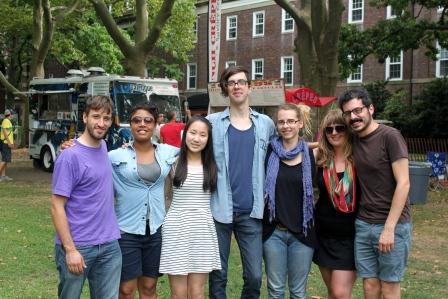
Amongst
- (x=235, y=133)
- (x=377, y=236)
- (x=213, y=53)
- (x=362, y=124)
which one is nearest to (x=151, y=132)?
(x=235, y=133)

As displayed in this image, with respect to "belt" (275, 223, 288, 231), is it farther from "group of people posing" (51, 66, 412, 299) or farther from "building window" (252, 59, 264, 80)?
"building window" (252, 59, 264, 80)

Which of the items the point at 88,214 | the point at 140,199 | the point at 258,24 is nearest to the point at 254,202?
the point at 140,199

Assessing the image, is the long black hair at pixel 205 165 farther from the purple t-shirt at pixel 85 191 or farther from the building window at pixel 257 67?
the building window at pixel 257 67

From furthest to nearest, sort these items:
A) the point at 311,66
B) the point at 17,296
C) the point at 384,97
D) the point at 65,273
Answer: the point at 384,97, the point at 311,66, the point at 17,296, the point at 65,273

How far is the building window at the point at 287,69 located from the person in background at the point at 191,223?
3324cm

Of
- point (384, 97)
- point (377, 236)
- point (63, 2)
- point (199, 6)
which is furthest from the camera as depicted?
point (199, 6)

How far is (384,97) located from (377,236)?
27.8m

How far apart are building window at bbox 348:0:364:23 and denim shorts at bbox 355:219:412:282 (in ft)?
101

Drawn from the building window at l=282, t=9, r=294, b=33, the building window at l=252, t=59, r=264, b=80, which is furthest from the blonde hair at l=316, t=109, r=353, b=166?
the building window at l=252, t=59, r=264, b=80

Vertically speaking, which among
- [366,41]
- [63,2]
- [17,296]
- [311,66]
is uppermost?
[63,2]

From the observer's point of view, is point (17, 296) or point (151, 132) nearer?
point (151, 132)

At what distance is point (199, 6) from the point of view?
41625mm

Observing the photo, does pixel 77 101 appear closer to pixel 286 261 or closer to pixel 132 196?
pixel 132 196

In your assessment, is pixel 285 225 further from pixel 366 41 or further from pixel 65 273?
pixel 366 41
